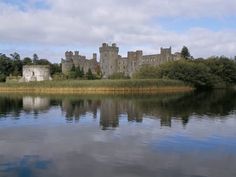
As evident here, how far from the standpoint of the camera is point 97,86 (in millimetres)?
56531

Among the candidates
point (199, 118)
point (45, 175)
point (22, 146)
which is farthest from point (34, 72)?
point (45, 175)

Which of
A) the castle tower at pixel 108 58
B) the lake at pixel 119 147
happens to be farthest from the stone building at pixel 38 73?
the lake at pixel 119 147

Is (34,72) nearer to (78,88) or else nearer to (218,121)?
(78,88)

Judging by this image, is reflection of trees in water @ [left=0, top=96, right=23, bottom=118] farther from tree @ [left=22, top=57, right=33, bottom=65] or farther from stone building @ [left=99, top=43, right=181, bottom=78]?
tree @ [left=22, top=57, right=33, bottom=65]

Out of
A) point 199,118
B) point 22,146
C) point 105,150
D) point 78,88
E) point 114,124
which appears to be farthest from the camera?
point 78,88

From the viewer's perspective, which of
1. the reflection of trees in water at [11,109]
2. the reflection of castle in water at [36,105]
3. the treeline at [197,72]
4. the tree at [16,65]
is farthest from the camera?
the tree at [16,65]

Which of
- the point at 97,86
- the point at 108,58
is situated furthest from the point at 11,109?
the point at 108,58

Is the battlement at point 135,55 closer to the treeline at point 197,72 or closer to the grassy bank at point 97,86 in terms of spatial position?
the treeline at point 197,72

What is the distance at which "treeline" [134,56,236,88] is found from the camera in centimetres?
6769

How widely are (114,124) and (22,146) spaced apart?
24.7 ft

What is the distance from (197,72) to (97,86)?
21.5 meters

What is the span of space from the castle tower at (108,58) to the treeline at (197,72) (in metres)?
23.3

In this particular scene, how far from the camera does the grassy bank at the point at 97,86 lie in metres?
57.0

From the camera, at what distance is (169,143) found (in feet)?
51.2
